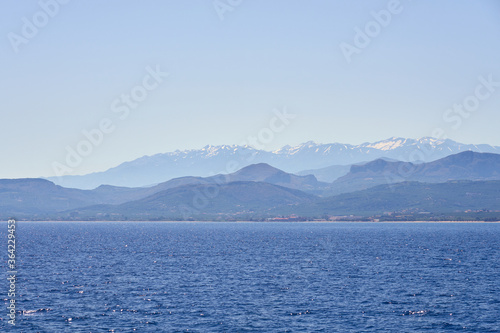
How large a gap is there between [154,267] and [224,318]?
210 feet

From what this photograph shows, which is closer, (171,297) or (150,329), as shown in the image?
(150,329)

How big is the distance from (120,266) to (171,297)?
49.6 metres

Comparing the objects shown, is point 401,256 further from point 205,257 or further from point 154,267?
point 154,267

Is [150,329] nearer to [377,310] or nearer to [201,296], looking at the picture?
Result: [201,296]

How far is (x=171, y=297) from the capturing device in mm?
99250

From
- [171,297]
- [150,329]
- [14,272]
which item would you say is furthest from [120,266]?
[150,329]

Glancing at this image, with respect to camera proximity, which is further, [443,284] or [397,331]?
[443,284]

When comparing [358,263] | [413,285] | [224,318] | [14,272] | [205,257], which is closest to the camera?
[224,318]

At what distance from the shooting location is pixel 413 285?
368ft

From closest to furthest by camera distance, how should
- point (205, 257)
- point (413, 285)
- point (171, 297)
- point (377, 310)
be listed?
point (377, 310)
point (171, 297)
point (413, 285)
point (205, 257)

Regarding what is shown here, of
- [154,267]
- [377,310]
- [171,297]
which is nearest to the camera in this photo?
[377,310]

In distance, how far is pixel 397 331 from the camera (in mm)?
75312

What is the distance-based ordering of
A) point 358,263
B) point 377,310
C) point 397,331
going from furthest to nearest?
point 358,263, point 377,310, point 397,331

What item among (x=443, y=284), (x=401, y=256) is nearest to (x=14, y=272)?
(x=443, y=284)
